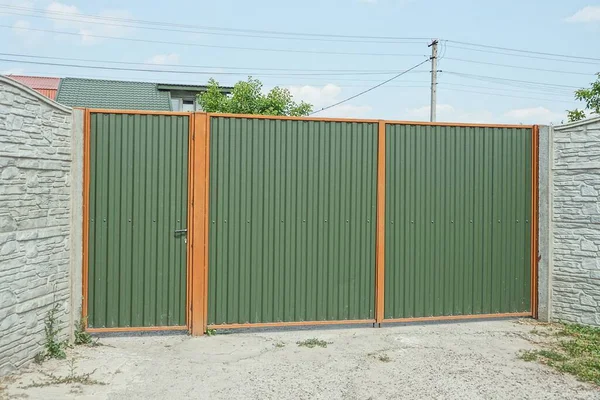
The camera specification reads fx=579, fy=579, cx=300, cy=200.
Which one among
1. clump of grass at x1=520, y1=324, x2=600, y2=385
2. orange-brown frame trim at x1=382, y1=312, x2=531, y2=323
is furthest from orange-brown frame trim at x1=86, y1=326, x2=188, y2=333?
clump of grass at x1=520, y1=324, x2=600, y2=385

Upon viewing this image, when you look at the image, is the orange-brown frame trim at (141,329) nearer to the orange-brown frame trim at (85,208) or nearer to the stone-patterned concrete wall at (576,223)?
the orange-brown frame trim at (85,208)

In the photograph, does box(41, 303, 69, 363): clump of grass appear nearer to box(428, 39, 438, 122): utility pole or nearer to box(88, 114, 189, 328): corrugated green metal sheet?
box(88, 114, 189, 328): corrugated green metal sheet

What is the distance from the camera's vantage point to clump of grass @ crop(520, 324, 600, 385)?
511 centimetres

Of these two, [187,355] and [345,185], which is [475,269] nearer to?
[345,185]

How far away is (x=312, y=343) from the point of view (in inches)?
230

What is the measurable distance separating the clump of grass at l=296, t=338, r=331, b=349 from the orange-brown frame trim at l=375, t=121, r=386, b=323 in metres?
0.90

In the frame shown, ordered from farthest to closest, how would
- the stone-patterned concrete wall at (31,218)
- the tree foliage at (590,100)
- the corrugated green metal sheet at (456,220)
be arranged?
1. the tree foliage at (590,100)
2. the corrugated green metal sheet at (456,220)
3. the stone-patterned concrete wall at (31,218)

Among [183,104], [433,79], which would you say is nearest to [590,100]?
[433,79]

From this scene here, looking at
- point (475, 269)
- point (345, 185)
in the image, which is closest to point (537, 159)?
point (475, 269)

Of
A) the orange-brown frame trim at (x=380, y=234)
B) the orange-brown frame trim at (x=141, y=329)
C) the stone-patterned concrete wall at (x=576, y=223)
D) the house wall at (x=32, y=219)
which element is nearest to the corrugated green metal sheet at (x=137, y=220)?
the orange-brown frame trim at (x=141, y=329)

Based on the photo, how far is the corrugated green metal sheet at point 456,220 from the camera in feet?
21.7

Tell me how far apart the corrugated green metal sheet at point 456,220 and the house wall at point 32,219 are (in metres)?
3.41

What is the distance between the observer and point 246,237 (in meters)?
6.25

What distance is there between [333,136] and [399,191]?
3.26ft
